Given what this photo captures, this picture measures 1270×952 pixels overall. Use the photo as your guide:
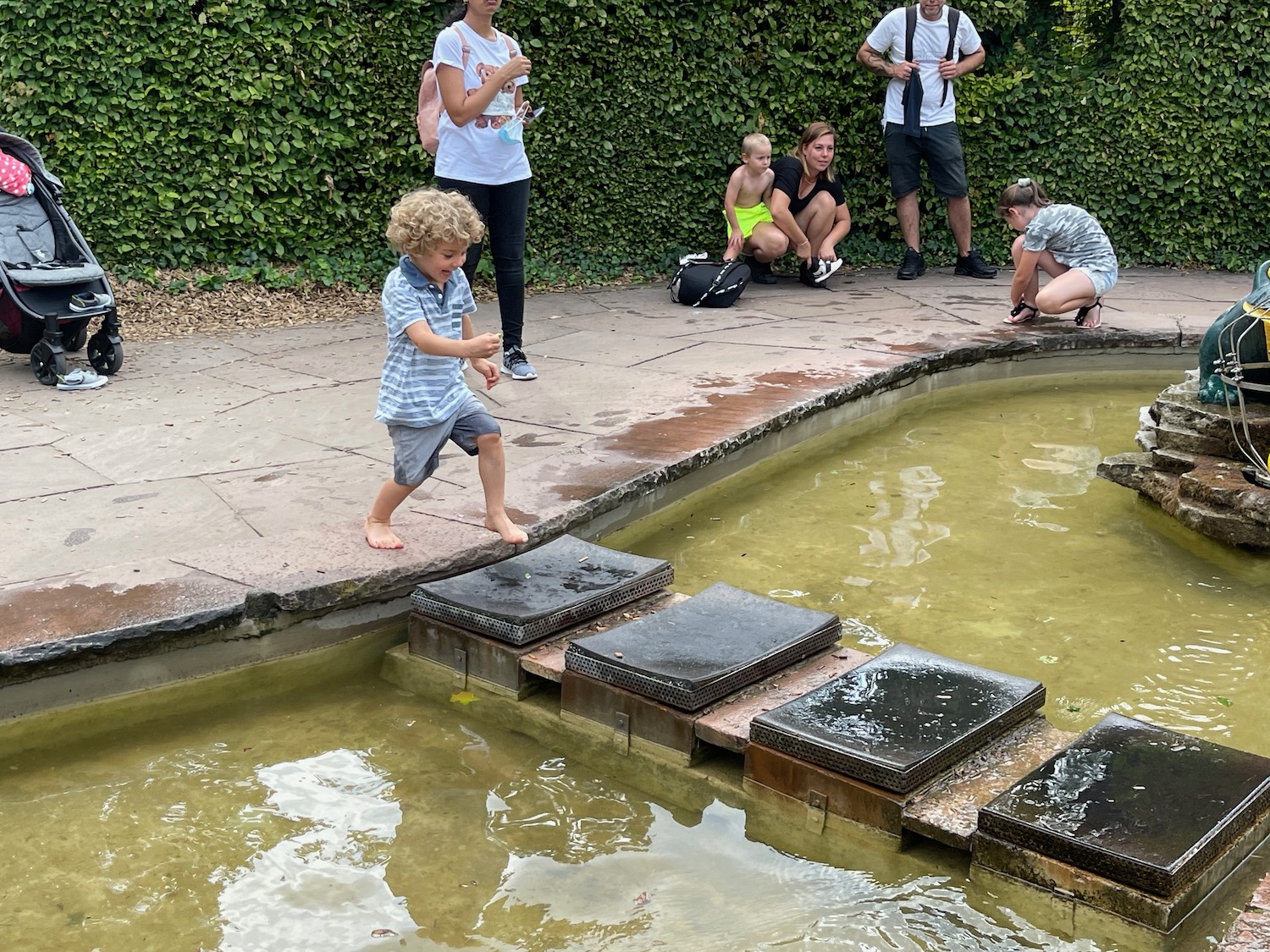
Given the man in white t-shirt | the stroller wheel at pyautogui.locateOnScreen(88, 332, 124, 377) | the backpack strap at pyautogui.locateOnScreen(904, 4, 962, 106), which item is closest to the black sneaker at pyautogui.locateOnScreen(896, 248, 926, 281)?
the man in white t-shirt

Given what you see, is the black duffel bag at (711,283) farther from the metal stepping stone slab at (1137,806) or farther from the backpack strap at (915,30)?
the metal stepping stone slab at (1137,806)

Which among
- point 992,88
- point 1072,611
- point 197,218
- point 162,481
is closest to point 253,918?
point 162,481

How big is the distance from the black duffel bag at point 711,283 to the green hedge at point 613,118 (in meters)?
1.11

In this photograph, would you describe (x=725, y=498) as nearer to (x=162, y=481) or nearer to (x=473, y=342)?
(x=473, y=342)

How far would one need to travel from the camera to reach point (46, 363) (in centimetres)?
579

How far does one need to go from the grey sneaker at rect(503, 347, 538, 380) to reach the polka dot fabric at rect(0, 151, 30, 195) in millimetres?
2327

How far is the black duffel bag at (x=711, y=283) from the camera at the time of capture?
7.83 m

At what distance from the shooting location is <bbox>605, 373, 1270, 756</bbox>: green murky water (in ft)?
11.4

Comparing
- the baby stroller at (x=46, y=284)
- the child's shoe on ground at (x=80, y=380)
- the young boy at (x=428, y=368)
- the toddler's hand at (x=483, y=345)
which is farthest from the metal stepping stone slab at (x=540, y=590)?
the baby stroller at (x=46, y=284)

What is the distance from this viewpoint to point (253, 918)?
245 cm

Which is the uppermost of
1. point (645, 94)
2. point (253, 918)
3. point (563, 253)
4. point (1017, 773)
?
point (645, 94)

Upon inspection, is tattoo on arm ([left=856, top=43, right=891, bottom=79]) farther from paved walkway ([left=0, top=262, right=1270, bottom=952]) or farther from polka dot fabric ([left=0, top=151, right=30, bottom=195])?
polka dot fabric ([left=0, top=151, right=30, bottom=195])

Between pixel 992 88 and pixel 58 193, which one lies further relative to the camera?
pixel 992 88

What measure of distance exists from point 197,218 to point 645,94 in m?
3.09
